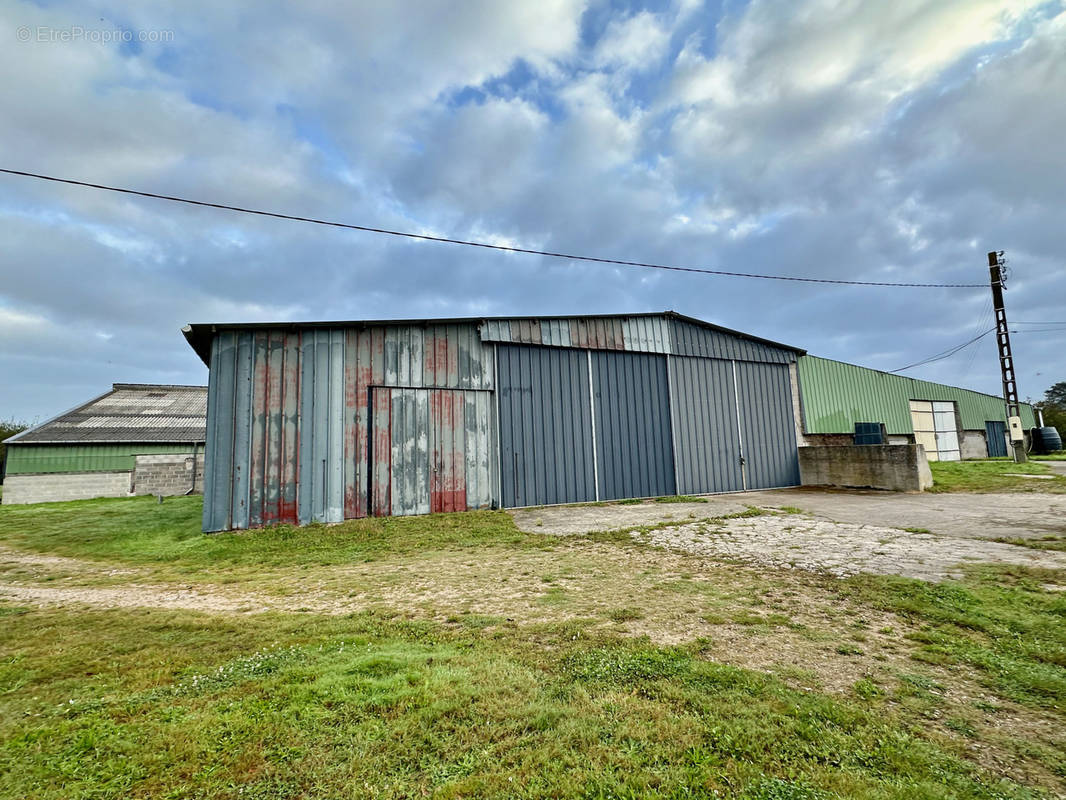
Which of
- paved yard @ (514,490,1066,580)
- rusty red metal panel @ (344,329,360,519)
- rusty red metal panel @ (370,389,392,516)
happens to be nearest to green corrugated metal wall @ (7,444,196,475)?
rusty red metal panel @ (344,329,360,519)

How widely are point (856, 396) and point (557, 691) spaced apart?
82.0 ft

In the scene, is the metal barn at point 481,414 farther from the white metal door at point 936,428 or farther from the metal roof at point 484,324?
the white metal door at point 936,428

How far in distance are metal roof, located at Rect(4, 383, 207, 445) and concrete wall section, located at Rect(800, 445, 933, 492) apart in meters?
26.6

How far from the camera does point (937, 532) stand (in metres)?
7.49

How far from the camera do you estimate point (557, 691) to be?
9.73 ft

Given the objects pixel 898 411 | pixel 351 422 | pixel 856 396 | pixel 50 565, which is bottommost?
pixel 50 565

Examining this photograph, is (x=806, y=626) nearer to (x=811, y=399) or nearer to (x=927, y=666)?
(x=927, y=666)

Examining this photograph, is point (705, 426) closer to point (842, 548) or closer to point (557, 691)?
point (842, 548)

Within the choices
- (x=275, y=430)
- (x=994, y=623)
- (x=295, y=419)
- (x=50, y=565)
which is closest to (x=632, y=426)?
(x=295, y=419)

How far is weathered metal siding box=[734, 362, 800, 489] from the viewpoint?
1585 centimetres

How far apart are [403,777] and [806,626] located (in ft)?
11.2

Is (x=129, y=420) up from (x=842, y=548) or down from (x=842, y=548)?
up

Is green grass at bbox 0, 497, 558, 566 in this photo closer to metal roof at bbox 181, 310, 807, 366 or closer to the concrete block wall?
metal roof at bbox 181, 310, 807, 366

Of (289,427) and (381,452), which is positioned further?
(381,452)
